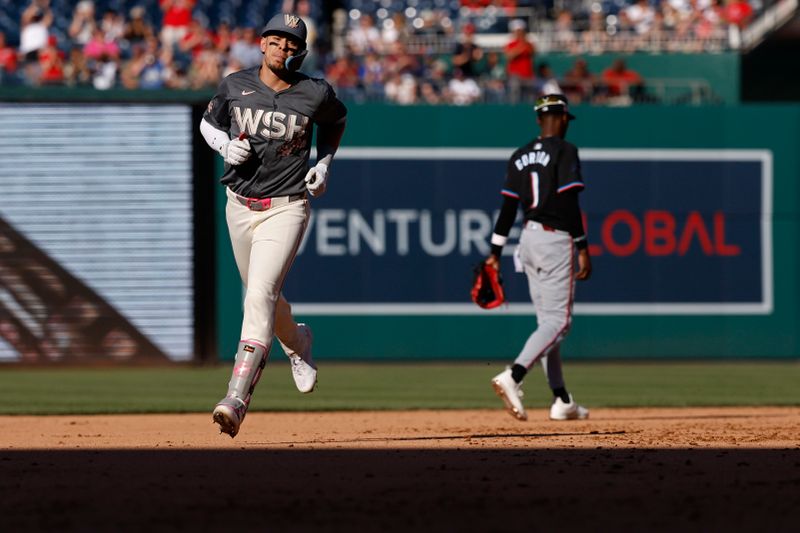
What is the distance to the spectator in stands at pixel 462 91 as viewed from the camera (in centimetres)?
1694

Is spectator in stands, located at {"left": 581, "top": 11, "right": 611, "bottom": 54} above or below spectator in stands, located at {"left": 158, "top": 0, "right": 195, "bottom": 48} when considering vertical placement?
below

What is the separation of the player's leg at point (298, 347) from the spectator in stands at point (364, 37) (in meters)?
10.9

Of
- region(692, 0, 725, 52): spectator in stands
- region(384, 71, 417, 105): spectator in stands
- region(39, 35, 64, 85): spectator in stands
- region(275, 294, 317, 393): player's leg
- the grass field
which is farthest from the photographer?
region(692, 0, 725, 52): spectator in stands

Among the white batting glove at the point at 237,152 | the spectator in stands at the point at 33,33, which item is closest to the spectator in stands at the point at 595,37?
the spectator in stands at the point at 33,33

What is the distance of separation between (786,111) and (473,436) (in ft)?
31.2

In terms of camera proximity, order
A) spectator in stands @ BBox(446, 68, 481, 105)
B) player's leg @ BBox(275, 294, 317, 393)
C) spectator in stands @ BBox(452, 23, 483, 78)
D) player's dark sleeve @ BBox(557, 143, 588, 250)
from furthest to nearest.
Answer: spectator in stands @ BBox(452, 23, 483, 78) → spectator in stands @ BBox(446, 68, 481, 105) → player's dark sleeve @ BBox(557, 143, 588, 250) → player's leg @ BBox(275, 294, 317, 393)

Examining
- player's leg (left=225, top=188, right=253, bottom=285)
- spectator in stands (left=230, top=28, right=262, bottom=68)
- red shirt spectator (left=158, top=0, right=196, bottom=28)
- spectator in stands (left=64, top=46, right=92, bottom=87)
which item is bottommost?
player's leg (left=225, top=188, right=253, bottom=285)

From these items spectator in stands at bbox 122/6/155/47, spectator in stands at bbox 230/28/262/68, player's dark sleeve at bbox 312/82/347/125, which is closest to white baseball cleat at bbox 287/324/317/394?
player's dark sleeve at bbox 312/82/347/125

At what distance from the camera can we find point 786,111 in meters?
16.3

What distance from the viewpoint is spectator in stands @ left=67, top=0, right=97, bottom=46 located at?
1795 cm

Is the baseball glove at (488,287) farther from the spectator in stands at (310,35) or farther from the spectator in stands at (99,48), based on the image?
the spectator in stands at (99,48)

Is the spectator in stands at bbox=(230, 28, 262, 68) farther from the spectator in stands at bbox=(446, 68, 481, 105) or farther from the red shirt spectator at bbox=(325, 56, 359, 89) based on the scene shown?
the spectator in stands at bbox=(446, 68, 481, 105)
